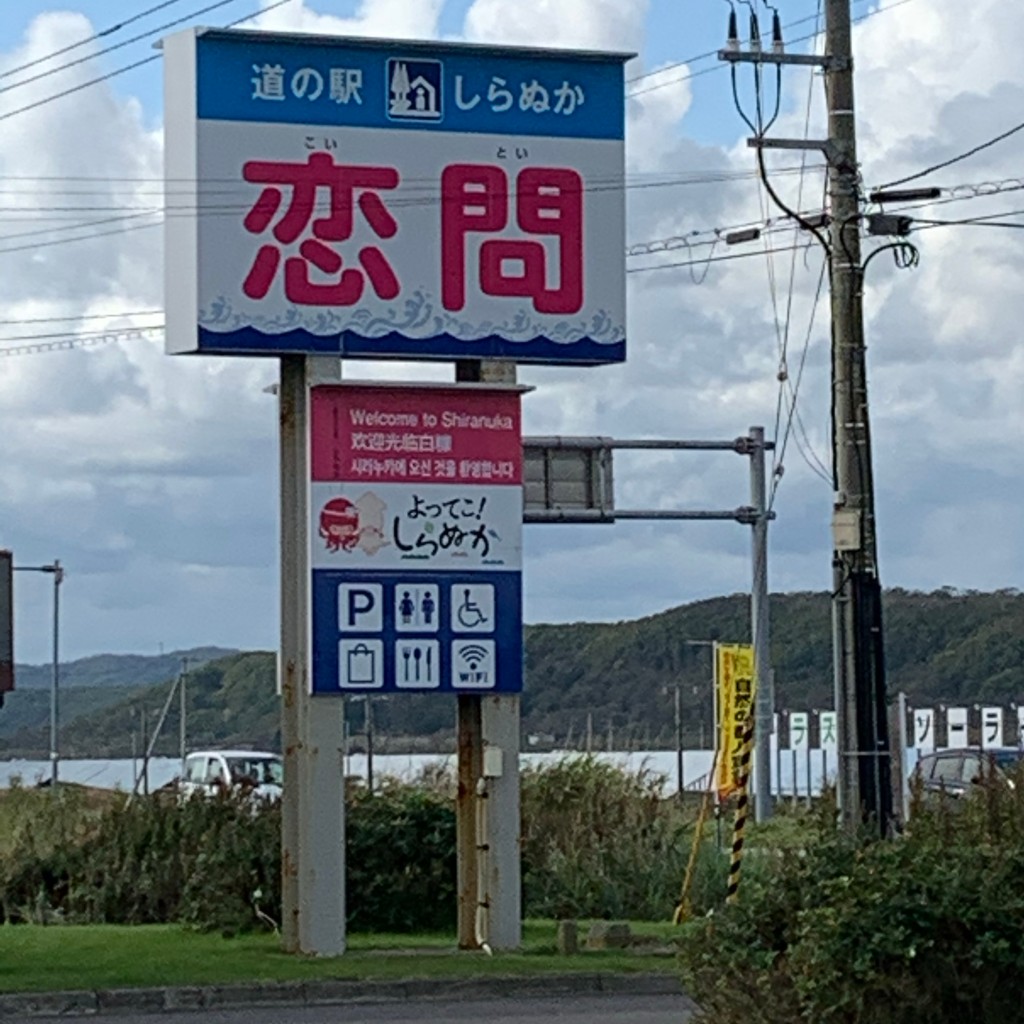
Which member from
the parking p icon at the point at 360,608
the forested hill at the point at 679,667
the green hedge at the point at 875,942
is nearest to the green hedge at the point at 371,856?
the parking p icon at the point at 360,608

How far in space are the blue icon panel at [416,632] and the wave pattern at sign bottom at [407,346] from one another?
1.90m

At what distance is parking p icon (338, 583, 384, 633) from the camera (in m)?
19.3

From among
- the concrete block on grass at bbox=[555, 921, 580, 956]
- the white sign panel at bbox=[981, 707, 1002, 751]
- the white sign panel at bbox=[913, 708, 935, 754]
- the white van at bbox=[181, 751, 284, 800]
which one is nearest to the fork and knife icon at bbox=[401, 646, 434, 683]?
the concrete block on grass at bbox=[555, 921, 580, 956]

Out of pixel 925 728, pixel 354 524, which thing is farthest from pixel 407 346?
pixel 925 728

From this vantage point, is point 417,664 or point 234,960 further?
point 417,664

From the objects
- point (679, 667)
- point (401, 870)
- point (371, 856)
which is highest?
point (679, 667)

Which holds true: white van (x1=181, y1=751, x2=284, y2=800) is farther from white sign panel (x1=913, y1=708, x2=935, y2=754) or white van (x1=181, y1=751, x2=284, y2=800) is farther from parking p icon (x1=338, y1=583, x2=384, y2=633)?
parking p icon (x1=338, y1=583, x2=384, y2=633)

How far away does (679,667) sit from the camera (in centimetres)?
9319

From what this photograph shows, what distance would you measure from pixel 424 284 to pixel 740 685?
11.9 m

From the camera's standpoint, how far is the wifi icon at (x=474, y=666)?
64.5ft

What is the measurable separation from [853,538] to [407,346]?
16.4ft

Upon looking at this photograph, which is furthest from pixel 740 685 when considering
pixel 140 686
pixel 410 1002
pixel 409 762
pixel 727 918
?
pixel 140 686

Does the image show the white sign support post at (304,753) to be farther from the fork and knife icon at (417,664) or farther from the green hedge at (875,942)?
the green hedge at (875,942)

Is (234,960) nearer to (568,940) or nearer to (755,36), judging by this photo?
(568,940)
